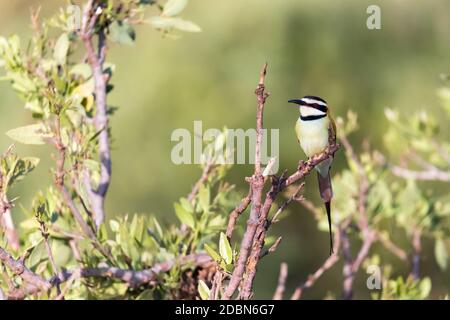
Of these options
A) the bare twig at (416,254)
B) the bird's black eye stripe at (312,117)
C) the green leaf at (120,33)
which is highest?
the green leaf at (120,33)

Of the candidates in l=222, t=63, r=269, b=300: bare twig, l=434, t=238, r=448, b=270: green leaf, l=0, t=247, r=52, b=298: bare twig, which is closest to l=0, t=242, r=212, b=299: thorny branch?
l=0, t=247, r=52, b=298: bare twig

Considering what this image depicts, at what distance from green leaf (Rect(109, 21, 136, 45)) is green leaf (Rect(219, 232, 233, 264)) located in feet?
2.98

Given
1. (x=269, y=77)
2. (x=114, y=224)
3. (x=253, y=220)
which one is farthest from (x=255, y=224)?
(x=269, y=77)

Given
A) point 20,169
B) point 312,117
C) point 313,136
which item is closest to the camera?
point 20,169

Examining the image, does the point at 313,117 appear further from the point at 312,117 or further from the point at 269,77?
the point at 269,77

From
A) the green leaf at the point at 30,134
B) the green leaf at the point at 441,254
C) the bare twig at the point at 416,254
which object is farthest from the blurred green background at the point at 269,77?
the green leaf at the point at 30,134

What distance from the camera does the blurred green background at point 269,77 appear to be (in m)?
4.46

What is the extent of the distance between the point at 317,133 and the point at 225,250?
1033 millimetres

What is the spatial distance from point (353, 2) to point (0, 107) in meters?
1.82

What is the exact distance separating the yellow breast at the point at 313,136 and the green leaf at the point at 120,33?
579mm

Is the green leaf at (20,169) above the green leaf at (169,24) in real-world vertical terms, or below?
below

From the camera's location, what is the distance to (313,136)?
270 centimetres

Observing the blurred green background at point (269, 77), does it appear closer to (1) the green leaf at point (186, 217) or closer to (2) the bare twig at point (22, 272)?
(1) the green leaf at point (186, 217)

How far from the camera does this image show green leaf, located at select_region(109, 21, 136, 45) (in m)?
2.48
